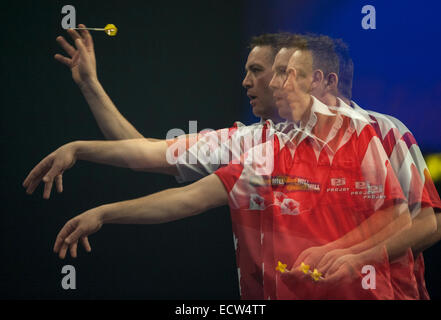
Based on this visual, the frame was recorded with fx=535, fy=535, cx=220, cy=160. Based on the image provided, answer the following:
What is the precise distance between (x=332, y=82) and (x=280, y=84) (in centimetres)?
15

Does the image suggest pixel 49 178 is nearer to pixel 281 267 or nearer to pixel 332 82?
pixel 281 267

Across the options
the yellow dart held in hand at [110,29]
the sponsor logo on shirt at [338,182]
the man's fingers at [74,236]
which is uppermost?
the yellow dart held in hand at [110,29]

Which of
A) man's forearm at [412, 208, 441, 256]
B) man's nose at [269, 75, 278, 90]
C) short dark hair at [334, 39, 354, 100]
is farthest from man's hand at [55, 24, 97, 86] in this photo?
man's forearm at [412, 208, 441, 256]

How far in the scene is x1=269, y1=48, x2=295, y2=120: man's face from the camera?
1.57m

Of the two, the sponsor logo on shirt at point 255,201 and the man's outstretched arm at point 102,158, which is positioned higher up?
the man's outstretched arm at point 102,158

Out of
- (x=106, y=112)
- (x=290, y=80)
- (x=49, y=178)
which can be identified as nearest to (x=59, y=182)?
(x=49, y=178)

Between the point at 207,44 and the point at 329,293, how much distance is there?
80 cm

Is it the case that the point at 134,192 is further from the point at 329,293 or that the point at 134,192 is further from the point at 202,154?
the point at 329,293

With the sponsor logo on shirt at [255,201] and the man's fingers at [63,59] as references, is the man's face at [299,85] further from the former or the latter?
the man's fingers at [63,59]

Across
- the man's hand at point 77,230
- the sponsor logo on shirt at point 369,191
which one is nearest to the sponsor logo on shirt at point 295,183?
the sponsor logo on shirt at point 369,191

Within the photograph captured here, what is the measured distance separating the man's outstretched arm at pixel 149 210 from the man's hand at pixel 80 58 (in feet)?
1.32

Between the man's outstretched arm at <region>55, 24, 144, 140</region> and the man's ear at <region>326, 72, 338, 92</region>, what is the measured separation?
571 millimetres

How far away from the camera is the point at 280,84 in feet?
5.15

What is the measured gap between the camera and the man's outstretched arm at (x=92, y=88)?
156cm
